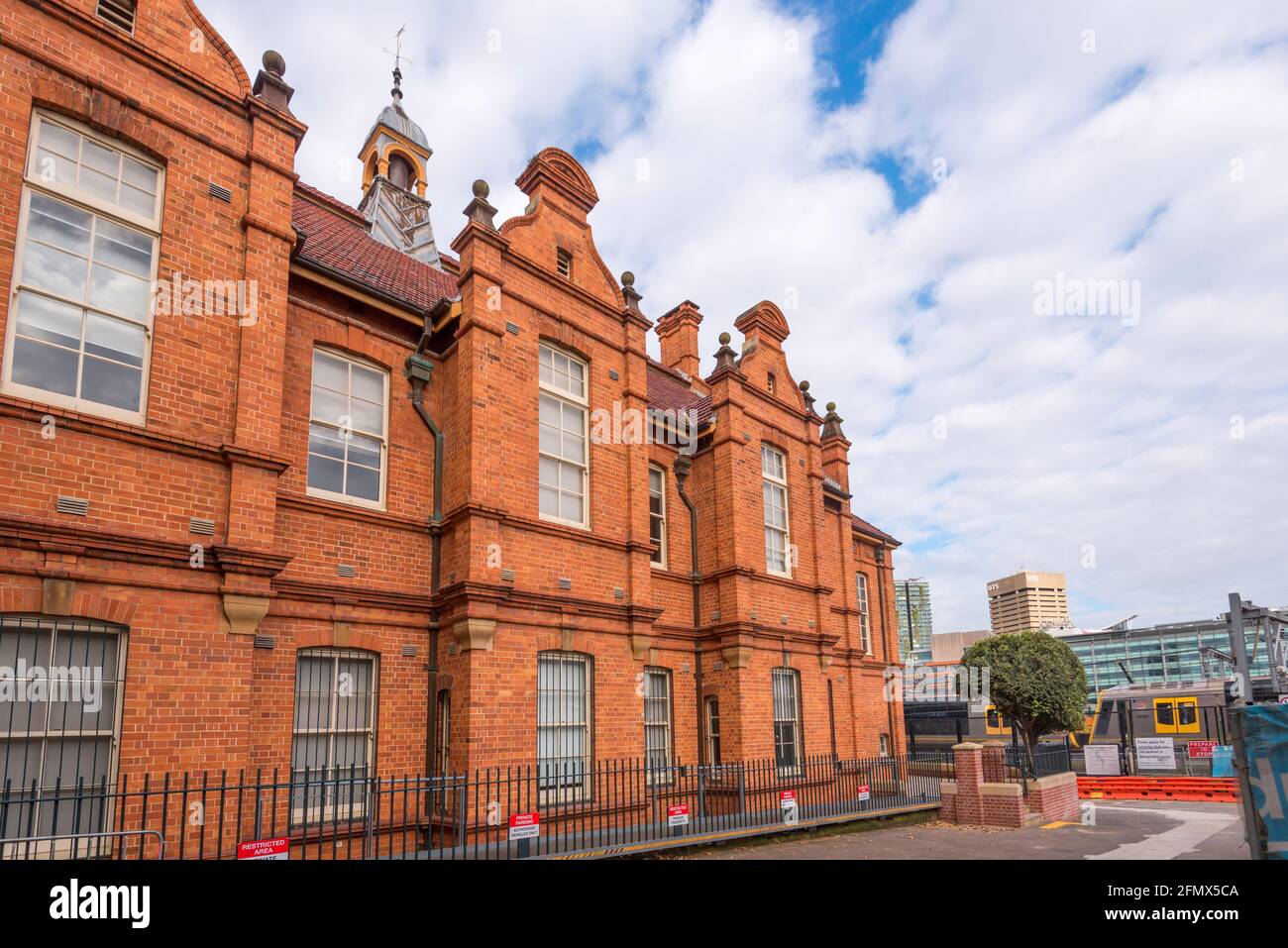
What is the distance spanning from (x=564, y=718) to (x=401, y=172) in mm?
19372

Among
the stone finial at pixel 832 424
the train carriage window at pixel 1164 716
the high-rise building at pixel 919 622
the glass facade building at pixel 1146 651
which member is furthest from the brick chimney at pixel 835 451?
the high-rise building at pixel 919 622

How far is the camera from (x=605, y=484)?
1379cm

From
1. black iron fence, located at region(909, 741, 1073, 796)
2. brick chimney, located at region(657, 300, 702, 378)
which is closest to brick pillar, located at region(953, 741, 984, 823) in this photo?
black iron fence, located at region(909, 741, 1073, 796)

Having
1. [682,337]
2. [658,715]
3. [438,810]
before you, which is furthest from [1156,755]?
[438,810]

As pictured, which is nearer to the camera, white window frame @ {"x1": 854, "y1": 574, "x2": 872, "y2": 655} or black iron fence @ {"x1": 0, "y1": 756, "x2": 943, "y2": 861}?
black iron fence @ {"x1": 0, "y1": 756, "x2": 943, "y2": 861}

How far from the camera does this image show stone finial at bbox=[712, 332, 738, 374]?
1712cm

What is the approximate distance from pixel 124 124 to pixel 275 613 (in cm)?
592

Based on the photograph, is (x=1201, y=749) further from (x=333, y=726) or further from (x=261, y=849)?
(x=261, y=849)

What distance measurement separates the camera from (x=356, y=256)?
525 inches

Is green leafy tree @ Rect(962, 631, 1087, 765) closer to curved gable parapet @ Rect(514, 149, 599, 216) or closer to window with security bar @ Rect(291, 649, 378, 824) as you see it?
curved gable parapet @ Rect(514, 149, 599, 216)

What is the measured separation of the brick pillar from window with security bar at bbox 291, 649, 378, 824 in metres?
11.8

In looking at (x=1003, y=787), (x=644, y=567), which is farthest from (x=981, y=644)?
(x=644, y=567)

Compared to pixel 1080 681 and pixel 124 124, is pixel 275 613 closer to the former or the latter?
pixel 124 124

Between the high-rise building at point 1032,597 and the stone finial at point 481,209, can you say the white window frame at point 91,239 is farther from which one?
the high-rise building at point 1032,597
